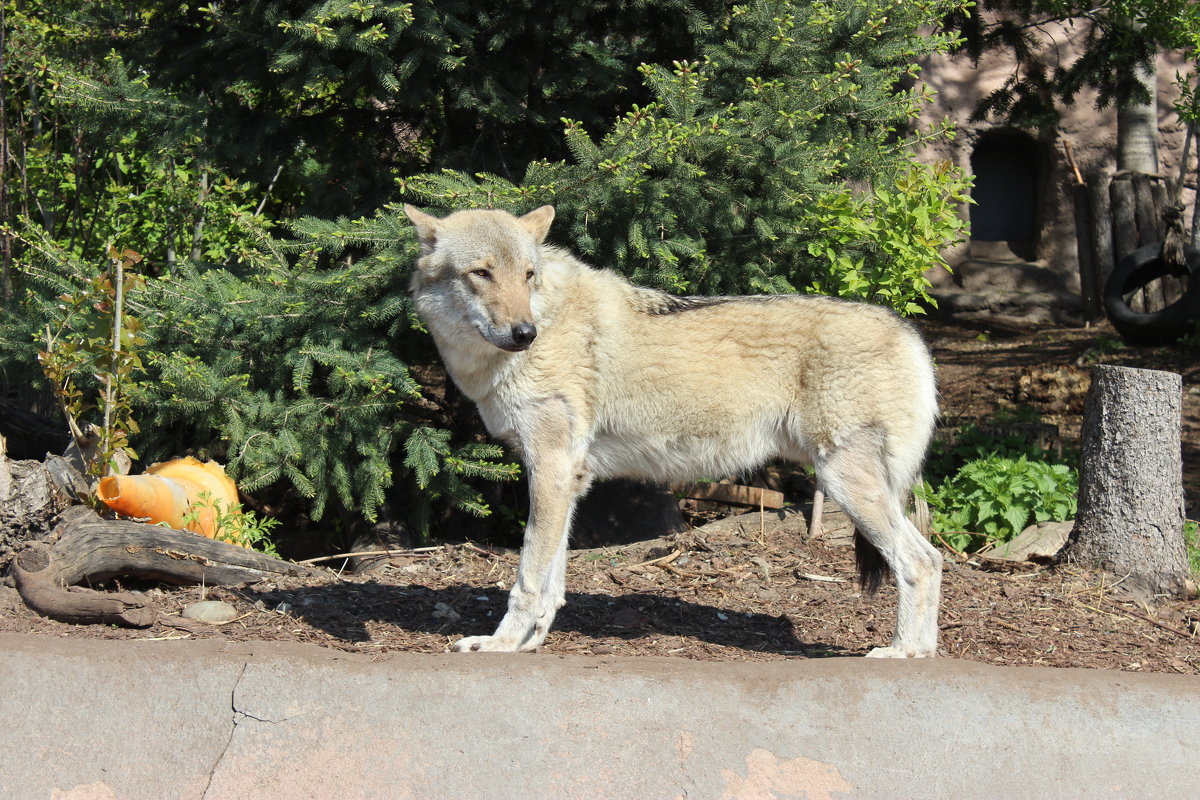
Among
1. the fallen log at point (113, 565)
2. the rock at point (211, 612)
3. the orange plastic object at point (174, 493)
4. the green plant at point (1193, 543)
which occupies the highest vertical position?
the orange plastic object at point (174, 493)

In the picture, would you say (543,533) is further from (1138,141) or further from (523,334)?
(1138,141)

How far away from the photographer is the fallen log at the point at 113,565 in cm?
550

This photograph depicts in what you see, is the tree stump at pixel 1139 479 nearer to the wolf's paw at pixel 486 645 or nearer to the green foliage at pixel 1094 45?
the wolf's paw at pixel 486 645

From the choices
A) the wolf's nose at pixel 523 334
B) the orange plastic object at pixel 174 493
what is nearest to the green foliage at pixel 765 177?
the wolf's nose at pixel 523 334

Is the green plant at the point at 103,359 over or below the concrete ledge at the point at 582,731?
over

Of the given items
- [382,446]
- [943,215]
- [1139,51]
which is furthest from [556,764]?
[1139,51]

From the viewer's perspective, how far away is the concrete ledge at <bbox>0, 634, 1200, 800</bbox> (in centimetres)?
404

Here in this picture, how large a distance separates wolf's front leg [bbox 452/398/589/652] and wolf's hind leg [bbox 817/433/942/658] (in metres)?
1.34

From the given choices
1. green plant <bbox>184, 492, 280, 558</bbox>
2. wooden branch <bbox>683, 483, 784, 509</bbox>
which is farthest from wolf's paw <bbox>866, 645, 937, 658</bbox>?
green plant <bbox>184, 492, 280, 558</bbox>

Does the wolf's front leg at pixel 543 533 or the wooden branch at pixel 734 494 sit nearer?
the wolf's front leg at pixel 543 533

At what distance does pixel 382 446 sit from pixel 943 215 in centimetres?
409

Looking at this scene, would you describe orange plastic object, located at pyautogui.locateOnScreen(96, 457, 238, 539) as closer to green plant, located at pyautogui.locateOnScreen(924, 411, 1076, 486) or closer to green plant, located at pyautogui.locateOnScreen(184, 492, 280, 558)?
green plant, located at pyautogui.locateOnScreen(184, 492, 280, 558)

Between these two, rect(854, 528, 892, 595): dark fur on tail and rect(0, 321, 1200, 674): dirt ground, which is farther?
rect(0, 321, 1200, 674): dirt ground

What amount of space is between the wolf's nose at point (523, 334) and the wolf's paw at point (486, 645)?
1.48 m
